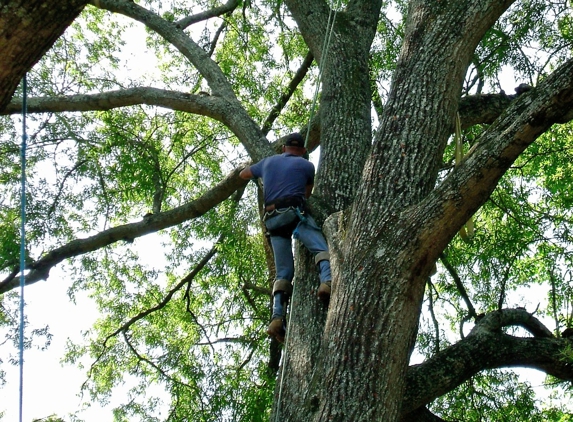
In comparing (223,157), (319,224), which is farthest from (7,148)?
(319,224)

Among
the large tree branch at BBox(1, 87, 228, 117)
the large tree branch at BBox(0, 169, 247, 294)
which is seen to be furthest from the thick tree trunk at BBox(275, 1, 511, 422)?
the large tree branch at BBox(0, 169, 247, 294)

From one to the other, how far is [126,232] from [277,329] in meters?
2.82

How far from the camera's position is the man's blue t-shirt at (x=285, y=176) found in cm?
504

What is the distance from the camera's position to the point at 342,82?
18.3 ft

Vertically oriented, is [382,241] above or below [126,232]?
below

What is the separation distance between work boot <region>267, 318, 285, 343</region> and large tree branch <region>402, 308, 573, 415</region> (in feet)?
2.73

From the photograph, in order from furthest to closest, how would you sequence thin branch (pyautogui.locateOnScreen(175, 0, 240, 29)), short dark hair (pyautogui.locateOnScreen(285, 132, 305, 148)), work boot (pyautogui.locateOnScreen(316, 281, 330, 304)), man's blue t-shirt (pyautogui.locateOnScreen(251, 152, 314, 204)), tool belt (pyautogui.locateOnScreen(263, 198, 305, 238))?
thin branch (pyautogui.locateOnScreen(175, 0, 240, 29)) < short dark hair (pyautogui.locateOnScreen(285, 132, 305, 148)) < man's blue t-shirt (pyautogui.locateOnScreen(251, 152, 314, 204)) < tool belt (pyautogui.locateOnScreen(263, 198, 305, 238)) < work boot (pyautogui.locateOnScreen(316, 281, 330, 304))

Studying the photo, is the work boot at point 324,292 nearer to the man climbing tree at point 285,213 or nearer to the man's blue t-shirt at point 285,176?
the man climbing tree at point 285,213

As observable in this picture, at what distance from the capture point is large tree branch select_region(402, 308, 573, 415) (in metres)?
4.49

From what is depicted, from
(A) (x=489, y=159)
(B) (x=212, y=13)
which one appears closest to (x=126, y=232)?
(B) (x=212, y=13)

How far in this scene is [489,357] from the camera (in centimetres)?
492

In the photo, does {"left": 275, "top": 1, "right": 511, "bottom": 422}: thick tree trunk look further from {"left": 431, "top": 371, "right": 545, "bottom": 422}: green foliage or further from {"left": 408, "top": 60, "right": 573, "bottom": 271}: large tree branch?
{"left": 431, "top": 371, "right": 545, "bottom": 422}: green foliage

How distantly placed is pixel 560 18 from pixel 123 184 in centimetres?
511

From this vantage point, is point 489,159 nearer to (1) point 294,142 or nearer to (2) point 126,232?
(1) point 294,142
